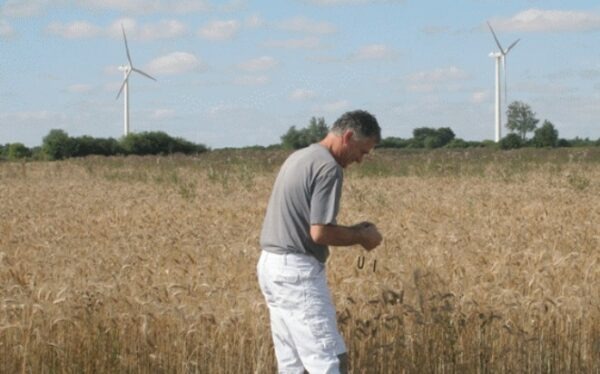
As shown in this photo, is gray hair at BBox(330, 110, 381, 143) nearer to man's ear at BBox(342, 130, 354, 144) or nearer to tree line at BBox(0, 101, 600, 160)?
man's ear at BBox(342, 130, 354, 144)

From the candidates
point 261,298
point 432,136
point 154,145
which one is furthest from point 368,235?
point 432,136

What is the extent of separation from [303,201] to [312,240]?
0.25 m

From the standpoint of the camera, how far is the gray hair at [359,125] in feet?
22.1

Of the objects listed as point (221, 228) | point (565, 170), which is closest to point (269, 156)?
point (565, 170)

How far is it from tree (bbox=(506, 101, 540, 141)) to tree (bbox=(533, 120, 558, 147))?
3816cm

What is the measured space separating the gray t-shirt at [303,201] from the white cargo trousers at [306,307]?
0.08 m

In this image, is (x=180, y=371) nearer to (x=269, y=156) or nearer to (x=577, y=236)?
(x=577, y=236)

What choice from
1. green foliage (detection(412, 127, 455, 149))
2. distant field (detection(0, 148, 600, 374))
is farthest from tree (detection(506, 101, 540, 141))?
distant field (detection(0, 148, 600, 374))

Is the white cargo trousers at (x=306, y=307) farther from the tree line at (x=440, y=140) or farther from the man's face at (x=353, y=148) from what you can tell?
the tree line at (x=440, y=140)

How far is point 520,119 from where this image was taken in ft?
374

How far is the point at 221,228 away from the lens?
16719mm

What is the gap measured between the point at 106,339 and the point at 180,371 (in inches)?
26.6

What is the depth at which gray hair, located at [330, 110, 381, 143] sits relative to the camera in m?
6.72

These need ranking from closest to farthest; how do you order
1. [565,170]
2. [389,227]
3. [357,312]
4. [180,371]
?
[180,371] → [357,312] → [389,227] → [565,170]
